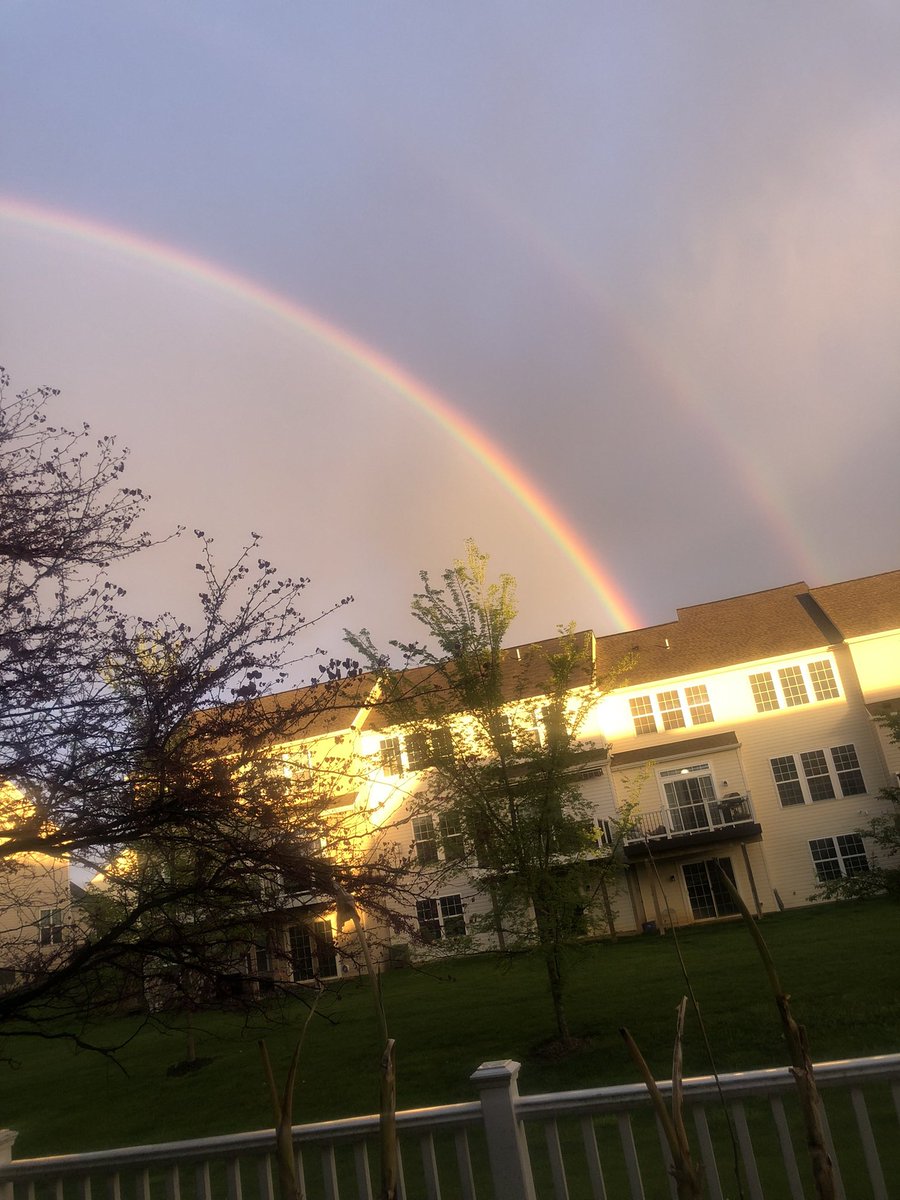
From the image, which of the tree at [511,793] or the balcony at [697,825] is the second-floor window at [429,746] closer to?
the tree at [511,793]

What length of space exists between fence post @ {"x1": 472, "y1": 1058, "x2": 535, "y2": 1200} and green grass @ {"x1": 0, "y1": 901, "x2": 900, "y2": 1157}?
4.90 m

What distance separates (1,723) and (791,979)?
13.6 meters

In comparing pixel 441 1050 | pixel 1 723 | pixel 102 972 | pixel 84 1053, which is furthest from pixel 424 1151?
pixel 84 1053

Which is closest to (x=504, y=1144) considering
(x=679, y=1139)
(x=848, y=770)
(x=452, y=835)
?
(x=679, y=1139)

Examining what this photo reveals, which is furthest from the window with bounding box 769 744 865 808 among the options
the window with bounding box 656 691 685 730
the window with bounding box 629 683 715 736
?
the window with bounding box 656 691 685 730

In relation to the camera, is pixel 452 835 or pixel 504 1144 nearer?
pixel 504 1144

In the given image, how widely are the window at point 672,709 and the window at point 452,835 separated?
18.6 m

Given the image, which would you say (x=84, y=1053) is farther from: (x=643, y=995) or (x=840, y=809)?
(x=840, y=809)

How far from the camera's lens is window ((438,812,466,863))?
1365 centimetres

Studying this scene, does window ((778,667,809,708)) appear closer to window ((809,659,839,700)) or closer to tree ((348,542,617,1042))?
window ((809,659,839,700))

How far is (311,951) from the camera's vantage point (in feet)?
18.9

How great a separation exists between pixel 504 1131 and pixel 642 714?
28208 millimetres

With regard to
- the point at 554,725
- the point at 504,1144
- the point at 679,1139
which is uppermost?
the point at 554,725

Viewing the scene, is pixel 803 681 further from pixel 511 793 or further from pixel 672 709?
pixel 511 793
